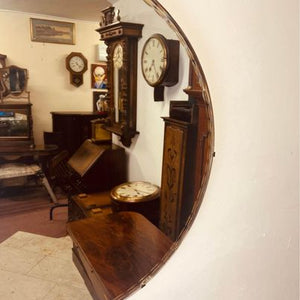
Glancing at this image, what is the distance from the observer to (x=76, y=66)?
1.93 feet

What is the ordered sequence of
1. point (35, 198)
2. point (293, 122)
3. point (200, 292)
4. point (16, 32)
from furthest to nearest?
1. point (35, 198)
2. point (16, 32)
3. point (200, 292)
4. point (293, 122)

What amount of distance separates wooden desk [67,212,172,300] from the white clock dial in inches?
12.6

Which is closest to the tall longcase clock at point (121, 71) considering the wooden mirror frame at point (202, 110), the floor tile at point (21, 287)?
the wooden mirror frame at point (202, 110)

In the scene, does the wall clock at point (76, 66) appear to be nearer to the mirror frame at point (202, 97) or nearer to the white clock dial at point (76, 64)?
the white clock dial at point (76, 64)

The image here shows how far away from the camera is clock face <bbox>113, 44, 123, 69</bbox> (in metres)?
0.54

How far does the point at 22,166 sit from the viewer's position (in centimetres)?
62

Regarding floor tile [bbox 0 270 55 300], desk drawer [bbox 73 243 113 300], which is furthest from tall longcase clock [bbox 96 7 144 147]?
floor tile [bbox 0 270 55 300]

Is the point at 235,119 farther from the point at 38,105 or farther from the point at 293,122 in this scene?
the point at 38,105

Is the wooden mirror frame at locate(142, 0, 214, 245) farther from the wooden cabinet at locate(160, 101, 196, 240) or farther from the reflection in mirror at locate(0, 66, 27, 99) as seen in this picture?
the reflection in mirror at locate(0, 66, 27, 99)

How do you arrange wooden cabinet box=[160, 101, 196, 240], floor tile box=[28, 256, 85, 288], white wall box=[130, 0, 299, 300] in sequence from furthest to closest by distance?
floor tile box=[28, 256, 85, 288] → wooden cabinet box=[160, 101, 196, 240] → white wall box=[130, 0, 299, 300]

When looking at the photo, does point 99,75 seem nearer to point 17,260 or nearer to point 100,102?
point 100,102

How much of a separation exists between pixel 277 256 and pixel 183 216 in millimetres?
161

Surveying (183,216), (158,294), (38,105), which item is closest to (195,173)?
(183,216)

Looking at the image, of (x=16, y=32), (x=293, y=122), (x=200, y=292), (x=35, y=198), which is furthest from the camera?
(x=35, y=198)
